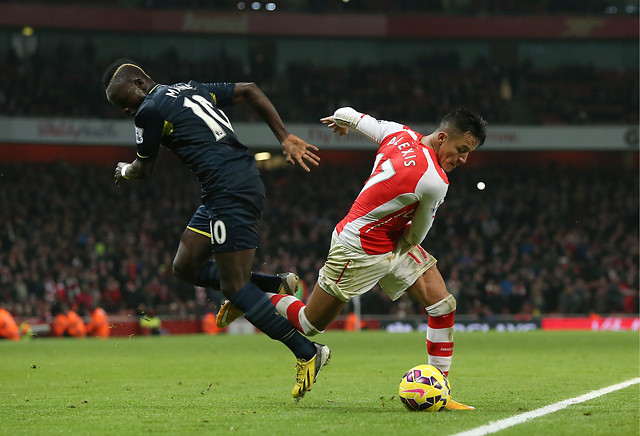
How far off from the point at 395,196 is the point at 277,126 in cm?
95

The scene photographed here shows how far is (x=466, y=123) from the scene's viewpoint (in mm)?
6141

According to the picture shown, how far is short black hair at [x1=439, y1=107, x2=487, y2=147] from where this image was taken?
6.14 meters

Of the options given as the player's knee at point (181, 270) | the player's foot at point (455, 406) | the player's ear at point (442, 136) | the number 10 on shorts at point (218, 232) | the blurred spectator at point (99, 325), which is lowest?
the blurred spectator at point (99, 325)

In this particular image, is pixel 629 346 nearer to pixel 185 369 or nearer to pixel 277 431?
pixel 185 369

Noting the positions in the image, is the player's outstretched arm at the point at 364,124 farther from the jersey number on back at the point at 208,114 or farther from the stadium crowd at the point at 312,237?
the stadium crowd at the point at 312,237

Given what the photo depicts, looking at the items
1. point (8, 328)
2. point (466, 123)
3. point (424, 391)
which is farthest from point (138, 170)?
point (8, 328)

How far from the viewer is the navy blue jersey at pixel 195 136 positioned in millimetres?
6125

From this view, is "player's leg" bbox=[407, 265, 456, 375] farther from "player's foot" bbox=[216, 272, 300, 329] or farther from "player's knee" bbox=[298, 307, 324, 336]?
"player's foot" bbox=[216, 272, 300, 329]

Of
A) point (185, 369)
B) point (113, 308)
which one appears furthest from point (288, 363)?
point (113, 308)

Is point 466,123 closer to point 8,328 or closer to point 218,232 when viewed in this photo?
point 218,232

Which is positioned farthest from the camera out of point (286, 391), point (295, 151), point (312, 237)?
point (312, 237)

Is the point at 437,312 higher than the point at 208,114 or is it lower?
lower

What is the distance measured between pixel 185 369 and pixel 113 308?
1284 cm

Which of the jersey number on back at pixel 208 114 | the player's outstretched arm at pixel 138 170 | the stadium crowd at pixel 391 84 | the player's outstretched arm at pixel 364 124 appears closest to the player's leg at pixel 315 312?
the player's outstretched arm at pixel 364 124
